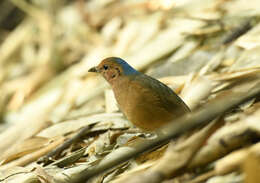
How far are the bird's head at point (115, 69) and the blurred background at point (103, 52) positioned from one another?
42 centimetres

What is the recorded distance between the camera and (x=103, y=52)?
625cm

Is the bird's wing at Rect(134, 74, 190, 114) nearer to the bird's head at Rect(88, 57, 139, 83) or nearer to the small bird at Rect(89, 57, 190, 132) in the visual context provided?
the small bird at Rect(89, 57, 190, 132)

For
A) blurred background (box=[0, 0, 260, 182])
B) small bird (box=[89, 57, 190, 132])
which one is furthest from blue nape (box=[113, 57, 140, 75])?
blurred background (box=[0, 0, 260, 182])

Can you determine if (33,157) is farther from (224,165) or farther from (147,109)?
(224,165)

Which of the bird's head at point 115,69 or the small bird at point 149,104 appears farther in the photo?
the bird's head at point 115,69

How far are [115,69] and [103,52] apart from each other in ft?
7.95

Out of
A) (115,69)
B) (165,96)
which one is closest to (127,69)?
(115,69)

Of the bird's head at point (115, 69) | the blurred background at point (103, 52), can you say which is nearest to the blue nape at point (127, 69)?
the bird's head at point (115, 69)

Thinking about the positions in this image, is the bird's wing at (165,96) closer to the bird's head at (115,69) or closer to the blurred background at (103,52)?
the bird's head at (115,69)

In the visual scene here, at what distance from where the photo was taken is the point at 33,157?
3912 mm

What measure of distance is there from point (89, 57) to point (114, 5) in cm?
122

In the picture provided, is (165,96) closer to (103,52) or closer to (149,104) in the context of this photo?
(149,104)

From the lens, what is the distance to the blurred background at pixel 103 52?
14.4 feet

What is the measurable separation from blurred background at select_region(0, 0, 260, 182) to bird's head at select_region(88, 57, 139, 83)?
42cm
